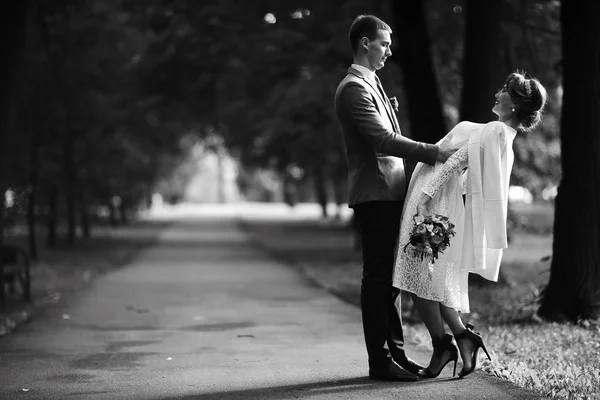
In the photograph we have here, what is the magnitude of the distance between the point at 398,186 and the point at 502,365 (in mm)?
1489

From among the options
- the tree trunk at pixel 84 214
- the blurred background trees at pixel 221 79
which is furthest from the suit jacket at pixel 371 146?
the tree trunk at pixel 84 214

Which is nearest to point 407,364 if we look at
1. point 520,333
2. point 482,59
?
point 520,333

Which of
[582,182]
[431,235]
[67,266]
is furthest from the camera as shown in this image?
[67,266]

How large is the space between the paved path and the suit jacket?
1152 millimetres

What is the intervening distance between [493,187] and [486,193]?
6 centimetres

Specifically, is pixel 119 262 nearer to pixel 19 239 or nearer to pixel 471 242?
pixel 19 239

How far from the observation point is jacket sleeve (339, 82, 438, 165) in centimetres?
575

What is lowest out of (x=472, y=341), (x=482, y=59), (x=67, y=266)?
(x=67, y=266)

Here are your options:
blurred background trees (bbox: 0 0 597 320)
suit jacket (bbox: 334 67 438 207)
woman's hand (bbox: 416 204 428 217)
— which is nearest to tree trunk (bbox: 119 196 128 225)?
blurred background trees (bbox: 0 0 597 320)

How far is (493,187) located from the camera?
5.71 m

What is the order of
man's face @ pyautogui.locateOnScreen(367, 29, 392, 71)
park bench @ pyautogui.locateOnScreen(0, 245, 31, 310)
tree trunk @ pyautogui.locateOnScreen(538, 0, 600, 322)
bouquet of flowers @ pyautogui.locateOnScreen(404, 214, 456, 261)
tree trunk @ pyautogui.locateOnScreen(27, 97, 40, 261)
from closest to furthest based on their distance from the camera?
bouquet of flowers @ pyautogui.locateOnScreen(404, 214, 456, 261)
man's face @ pyautogui.locateOnScreen(367, 29, 392, 71)
tree trunk @ pyautogui.locateOnScreen(538, 0, 600, 322)
park bench @ pyautogui.locateOnScreen(0, 245, 31, 310)
tree trunk @ pyautogui.locateOnScreen(27, 97, 40, 261)

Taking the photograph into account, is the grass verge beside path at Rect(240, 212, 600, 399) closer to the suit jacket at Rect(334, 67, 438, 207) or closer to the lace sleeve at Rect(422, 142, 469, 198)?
the lace sleeve at Rect(422, 142, 469, 198)

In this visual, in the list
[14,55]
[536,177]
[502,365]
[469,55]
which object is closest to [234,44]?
[469,55]

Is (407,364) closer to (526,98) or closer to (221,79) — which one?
(526,98)
